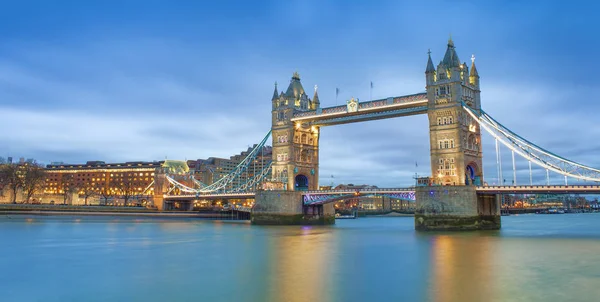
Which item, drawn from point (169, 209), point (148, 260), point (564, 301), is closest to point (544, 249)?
point (564, 301)

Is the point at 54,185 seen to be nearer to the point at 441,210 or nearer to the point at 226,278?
the point at 441,210

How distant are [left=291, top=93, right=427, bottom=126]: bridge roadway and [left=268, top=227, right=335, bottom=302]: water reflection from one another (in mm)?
23717

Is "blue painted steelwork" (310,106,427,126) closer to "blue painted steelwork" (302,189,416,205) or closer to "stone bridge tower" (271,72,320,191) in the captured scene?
"stone bridge tower" (271,72,320,191)

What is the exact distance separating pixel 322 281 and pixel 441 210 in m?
29.1

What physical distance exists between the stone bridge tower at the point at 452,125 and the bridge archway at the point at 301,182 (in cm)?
2128

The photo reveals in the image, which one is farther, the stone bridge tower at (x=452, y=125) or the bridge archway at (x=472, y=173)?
the bridge archway at (x=472, y=173)

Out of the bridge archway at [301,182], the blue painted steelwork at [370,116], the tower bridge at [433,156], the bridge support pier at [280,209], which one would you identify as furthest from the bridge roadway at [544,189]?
the bridge archway at [301,182]

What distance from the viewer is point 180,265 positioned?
22938mm

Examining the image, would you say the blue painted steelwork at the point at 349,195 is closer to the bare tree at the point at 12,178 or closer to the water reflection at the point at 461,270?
the water reflection at the point at 461,270

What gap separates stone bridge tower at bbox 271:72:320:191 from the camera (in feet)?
207

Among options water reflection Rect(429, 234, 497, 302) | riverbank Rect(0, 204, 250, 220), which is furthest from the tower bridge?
riverbank Rect(0, 204, 250, 220)

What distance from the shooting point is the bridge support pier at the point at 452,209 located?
43781 mm

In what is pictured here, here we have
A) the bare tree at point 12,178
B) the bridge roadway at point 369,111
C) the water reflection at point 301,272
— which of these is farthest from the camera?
the bare tree at point 12,178

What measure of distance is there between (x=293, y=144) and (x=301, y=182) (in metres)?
6.13
